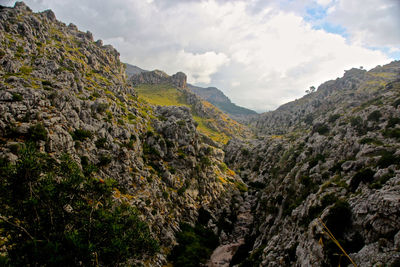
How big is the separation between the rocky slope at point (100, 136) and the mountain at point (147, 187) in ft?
1.28

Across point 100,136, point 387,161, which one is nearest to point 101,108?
point 100,136

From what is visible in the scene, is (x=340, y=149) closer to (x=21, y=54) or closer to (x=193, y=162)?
(x=193, y=162)

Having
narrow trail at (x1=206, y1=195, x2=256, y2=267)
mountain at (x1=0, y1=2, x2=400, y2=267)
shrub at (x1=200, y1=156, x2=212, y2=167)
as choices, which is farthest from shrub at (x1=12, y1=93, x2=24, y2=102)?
shrub at (x1=200, y1=156, x2=212, y2=167)

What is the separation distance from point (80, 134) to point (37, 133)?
12.0 m

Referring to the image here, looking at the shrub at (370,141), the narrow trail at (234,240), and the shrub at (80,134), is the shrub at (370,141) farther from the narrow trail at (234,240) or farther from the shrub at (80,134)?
the shrub at (80,134)

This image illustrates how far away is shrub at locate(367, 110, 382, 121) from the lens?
189 feet

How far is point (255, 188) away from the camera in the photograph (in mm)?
104000

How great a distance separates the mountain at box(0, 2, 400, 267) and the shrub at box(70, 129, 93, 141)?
306mm

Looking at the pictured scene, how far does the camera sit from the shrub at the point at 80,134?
159 feet

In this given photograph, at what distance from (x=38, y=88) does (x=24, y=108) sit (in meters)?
12.3

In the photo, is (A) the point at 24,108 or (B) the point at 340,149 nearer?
(A) the point at 24,108

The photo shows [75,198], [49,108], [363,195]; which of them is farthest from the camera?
[49,108]

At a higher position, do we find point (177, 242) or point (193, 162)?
point (193, 162)

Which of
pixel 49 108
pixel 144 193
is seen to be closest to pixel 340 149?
pixel 144 193
